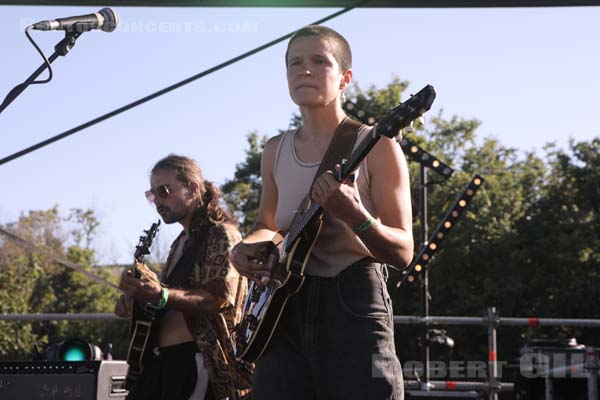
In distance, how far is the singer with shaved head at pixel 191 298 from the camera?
4.26 meters

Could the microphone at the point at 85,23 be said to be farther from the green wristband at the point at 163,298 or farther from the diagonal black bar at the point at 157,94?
the green wristband at the point at 163,298

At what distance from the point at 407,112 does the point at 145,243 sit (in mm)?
2326

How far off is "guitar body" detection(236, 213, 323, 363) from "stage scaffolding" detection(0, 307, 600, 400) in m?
3.16

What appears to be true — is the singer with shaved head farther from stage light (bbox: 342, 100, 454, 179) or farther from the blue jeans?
stage light (bbox: 342, 100, 454, 179)

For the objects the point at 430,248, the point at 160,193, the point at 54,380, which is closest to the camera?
the point at 160,193

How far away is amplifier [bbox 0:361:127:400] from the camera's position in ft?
16.0

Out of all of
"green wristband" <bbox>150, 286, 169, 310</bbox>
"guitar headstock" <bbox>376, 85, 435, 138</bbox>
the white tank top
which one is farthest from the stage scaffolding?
"guitar headstock" <bbox>376, 85, 435, 138</bbox>

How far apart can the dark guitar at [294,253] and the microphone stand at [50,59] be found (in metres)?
1.33

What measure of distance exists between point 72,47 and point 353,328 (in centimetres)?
183

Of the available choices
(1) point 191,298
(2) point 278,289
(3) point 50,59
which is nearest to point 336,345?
(2) point 278,289

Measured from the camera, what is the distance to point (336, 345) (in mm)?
2768

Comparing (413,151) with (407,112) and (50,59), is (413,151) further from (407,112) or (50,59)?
(407,112)

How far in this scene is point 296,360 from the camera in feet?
9.27

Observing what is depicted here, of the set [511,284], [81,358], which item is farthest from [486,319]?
[511,284]
